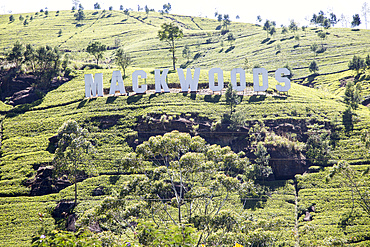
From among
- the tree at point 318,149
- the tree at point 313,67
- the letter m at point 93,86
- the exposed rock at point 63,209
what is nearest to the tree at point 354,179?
the tree at point 318,149

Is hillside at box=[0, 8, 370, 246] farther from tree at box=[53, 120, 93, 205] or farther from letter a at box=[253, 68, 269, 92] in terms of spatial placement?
tree at box=[53, 120, 93, 205]

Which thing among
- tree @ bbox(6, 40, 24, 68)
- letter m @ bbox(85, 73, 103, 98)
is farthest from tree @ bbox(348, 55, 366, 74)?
tree @ bbox(6, 40, 24, 68)

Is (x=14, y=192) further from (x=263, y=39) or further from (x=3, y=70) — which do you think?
(x=263, y=39)

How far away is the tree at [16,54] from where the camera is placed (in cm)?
9288

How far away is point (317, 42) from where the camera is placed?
5792 inches

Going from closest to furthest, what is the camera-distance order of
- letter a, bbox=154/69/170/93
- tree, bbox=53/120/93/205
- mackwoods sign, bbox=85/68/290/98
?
tree, bbox=53/120/93/205, mackwoods sign, bbox=85/68/290/98, letter a, bbox=154/69/170/93

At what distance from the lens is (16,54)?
93312 mm

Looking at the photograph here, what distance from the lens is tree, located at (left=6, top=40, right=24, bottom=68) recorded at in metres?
92.9

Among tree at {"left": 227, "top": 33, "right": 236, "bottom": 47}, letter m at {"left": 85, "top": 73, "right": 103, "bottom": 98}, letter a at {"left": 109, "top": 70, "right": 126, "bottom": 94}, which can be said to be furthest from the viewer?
tree at {"left": 227, "top": 33, "right": 236, "bottom": 47}

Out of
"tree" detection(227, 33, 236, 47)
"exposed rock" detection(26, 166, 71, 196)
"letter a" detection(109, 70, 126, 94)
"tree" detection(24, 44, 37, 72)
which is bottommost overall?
"exposed rock" detection(26, 166, 71, 196)

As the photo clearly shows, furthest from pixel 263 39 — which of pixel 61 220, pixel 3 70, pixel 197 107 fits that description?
pixel 61 220

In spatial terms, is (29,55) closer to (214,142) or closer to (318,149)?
(214,142)

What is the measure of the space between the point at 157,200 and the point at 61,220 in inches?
982

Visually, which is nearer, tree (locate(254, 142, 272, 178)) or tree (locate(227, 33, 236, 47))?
tree (locate(254, 142, 272, 178))
